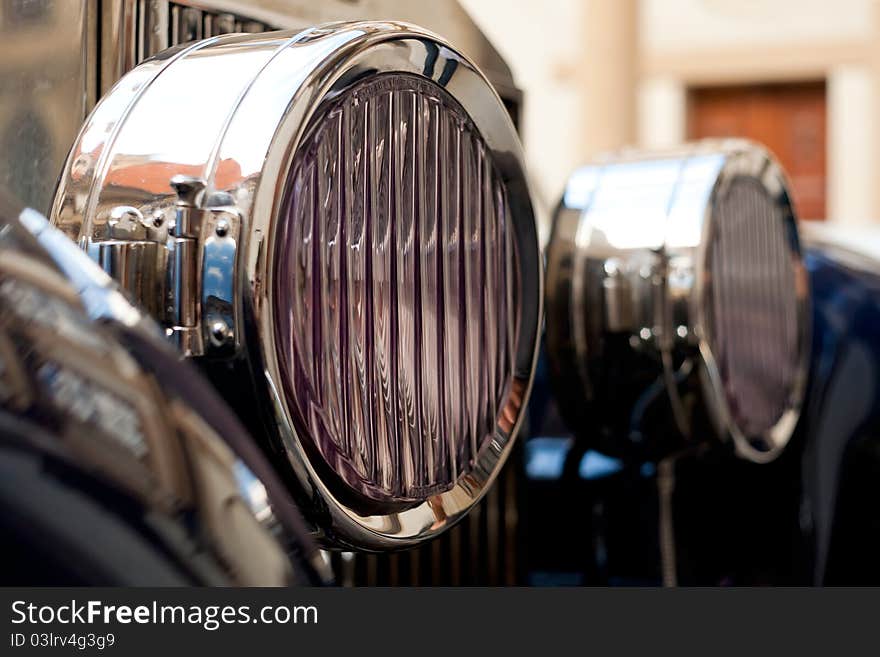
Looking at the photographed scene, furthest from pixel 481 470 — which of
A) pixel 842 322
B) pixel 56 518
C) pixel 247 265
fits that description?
pixel 842 322

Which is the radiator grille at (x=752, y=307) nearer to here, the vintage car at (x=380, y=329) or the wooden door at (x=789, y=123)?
the vintage car at (x=380, y=329)

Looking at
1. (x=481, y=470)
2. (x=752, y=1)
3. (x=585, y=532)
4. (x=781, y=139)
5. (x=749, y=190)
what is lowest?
(x=585, y=532)

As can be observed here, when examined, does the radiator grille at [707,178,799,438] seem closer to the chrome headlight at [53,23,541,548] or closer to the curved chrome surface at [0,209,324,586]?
the chrome headlight at [53,23,541,548]

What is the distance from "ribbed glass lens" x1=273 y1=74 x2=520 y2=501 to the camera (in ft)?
1.36

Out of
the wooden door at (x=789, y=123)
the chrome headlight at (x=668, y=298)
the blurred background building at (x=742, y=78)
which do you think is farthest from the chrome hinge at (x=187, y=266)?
the wooden door at (x=789, y=123)

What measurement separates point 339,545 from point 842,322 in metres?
0.61

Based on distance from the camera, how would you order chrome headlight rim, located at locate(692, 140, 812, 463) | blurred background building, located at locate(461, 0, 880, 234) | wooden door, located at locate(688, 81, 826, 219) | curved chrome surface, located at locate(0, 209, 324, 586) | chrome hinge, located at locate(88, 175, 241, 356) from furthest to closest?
wooden door, located at locate(688, 81, 826, 219), blurred background building, located at locate(461, 0, 880, 234), chrome headlight rim, located at locate(692, 140, 812, 463), chrome hinge, located at locate(88, 175, 241, 356), curved chrome surface, located at locate(0, 209, 324, 586)

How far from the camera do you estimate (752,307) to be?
0.75 m

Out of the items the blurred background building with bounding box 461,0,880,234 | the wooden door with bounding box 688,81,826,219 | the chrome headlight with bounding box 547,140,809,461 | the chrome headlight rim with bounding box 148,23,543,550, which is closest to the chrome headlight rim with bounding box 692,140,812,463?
the chrome headlight with bounding box 547,140,809,461

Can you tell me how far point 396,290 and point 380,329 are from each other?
2 centimetres

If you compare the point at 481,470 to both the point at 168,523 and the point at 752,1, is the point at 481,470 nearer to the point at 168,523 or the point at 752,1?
the point at 168,523

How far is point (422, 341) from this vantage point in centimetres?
48

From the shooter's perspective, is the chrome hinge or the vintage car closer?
the vintage car

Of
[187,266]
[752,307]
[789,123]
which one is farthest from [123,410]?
[789,123]
